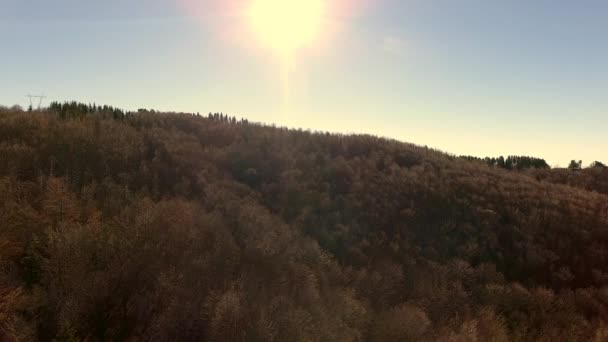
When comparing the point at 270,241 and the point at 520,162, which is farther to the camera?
the point at 520,162

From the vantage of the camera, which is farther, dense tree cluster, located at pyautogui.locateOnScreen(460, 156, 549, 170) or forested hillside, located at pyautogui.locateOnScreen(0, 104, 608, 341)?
dense tree cluster, located at pyautogui.locateOnScreen(460, 156, 549, 170)

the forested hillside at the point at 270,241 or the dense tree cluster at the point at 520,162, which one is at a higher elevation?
the dense tree cluster at the point at 520,162

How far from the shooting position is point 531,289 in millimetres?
10391

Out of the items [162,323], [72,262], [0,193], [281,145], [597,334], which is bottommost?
[597,334]

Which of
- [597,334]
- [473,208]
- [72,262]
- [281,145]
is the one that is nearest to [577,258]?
[473,208]

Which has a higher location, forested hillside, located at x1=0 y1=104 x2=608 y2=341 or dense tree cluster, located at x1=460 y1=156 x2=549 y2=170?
dense tree cluster, located at x1=460 y1=156 x2=549 y2=170

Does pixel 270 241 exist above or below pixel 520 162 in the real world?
below

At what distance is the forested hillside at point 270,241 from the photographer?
5055 millimetres

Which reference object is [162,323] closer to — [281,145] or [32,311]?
[32,311]

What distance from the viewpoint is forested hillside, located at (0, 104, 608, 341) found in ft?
16.6

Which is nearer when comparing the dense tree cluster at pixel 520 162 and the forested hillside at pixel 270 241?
the forested hillside at pixel 270 241

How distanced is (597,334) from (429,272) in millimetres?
3553

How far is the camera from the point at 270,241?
24.9 ft

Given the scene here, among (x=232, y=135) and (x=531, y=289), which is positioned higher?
(x=232, y=135)
